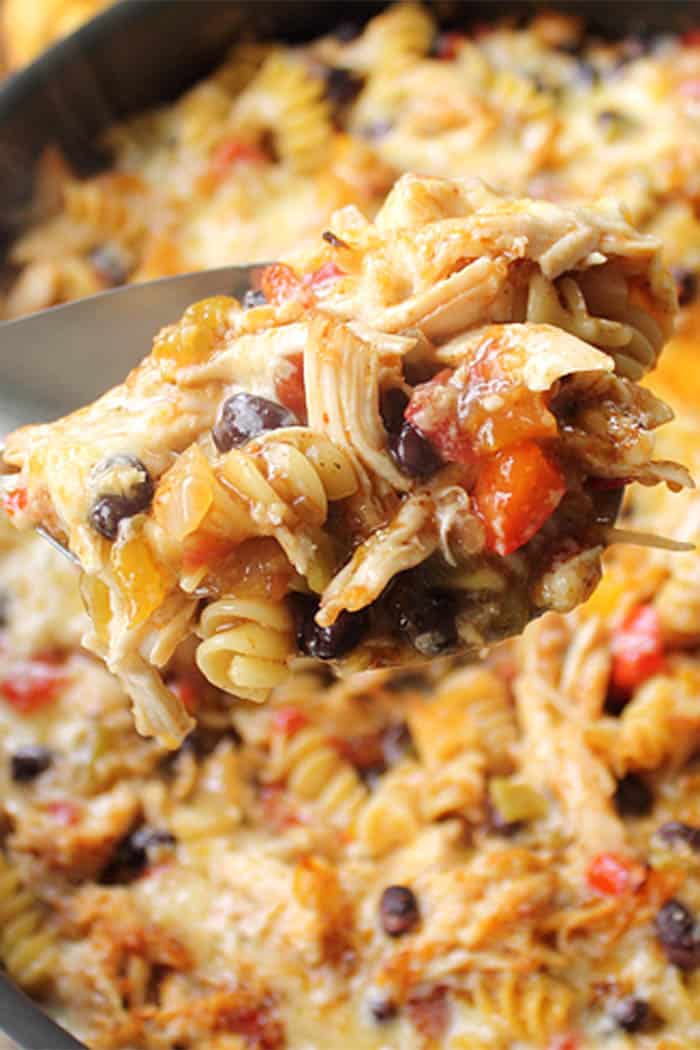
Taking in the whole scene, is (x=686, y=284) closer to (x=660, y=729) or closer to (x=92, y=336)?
(x=660, y=729)

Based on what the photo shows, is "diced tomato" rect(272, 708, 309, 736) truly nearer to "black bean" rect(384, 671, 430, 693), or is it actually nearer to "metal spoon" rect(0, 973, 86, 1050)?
"black bean" rect(384, 671, 430, 693)

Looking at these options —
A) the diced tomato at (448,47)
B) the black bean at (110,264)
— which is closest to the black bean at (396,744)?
the black bean at (110,264)

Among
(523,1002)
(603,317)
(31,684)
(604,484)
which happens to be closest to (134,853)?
(31,684)

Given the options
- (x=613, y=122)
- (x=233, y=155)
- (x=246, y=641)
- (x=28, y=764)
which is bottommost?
(x=28, y=764)

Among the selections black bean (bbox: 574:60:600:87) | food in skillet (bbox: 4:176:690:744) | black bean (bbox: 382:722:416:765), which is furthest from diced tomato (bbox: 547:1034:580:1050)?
black bean (bbox: 574:60:600:87)

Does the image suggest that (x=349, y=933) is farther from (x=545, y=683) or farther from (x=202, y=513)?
(x=202, y=513)
